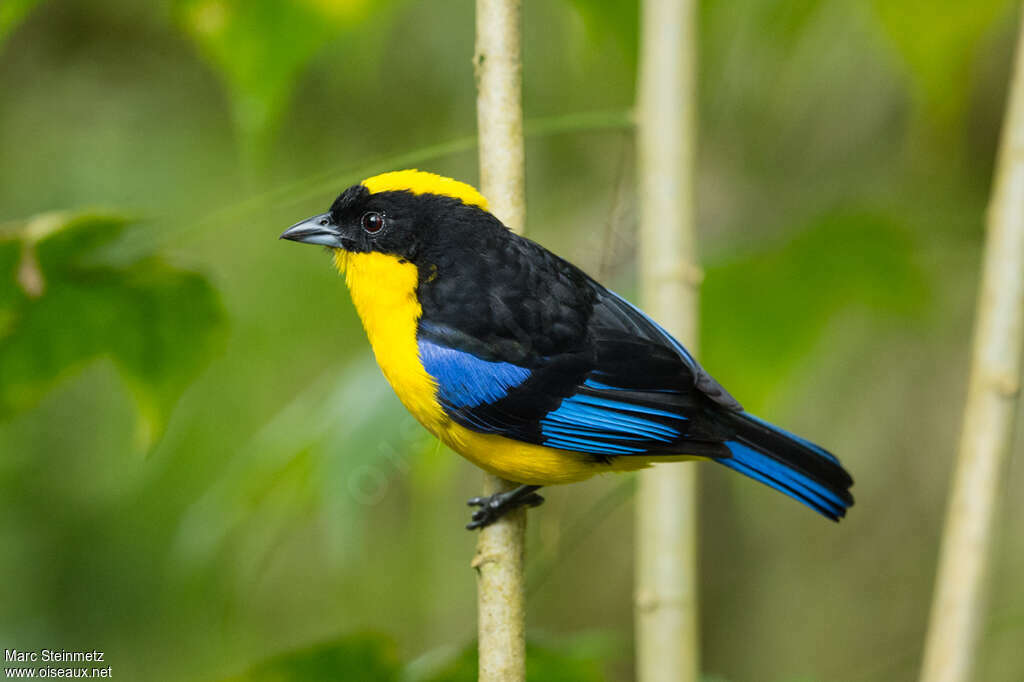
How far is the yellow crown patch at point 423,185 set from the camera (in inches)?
93.3

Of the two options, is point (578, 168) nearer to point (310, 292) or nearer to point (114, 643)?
point (310, 292)

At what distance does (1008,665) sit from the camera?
12.1ft

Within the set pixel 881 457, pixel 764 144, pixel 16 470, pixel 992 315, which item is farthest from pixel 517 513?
pixel 16 470

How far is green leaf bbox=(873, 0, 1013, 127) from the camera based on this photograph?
222 cm

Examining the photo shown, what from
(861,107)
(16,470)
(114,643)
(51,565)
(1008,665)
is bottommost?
(1008,665)

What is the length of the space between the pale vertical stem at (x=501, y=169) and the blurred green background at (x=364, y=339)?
0.32 feet

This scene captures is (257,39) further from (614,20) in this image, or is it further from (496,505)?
(496,505)

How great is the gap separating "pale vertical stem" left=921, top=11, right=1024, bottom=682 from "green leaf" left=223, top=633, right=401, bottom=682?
1137mm

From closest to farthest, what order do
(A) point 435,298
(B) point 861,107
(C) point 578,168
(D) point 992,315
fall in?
(D) point 992,315
(A) point 435,298
(B) point 861,107
(C) point 578,168

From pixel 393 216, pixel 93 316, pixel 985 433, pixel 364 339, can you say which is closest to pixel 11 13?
pixel 93 316

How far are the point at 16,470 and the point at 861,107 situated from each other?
3.78 meters

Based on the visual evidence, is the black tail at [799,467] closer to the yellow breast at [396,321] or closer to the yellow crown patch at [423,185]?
the yellow breast at [396,321]

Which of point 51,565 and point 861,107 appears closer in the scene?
point 861,107

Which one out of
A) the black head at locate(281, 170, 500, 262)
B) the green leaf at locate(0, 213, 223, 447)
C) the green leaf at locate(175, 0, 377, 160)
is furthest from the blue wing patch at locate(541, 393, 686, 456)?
the green leaf at locate(175, 0, 377, 160)
